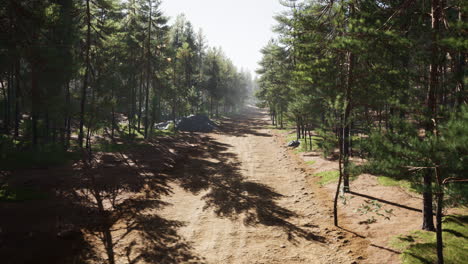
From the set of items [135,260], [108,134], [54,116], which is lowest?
[135,260]

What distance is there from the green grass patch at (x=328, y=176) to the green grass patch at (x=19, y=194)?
1444 centimetres

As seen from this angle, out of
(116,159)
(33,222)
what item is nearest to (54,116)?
(116,159)

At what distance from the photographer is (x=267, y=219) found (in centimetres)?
1145

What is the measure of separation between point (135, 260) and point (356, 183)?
12.3m

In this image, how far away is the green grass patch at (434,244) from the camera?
766 cm

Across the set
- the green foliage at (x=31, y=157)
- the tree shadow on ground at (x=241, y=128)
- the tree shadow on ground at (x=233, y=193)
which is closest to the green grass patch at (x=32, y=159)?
the green foliage at (x=31, y=157)

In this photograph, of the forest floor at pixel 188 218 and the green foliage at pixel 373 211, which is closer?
the forest floor at pixel 188 218

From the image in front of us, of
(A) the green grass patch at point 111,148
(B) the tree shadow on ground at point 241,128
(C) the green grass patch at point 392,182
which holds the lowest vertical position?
(C) the green grass patch at point 392,182

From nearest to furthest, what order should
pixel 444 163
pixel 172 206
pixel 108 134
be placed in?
1. pixel 444 163
2. pixel 172 206
3. pixel 108 134

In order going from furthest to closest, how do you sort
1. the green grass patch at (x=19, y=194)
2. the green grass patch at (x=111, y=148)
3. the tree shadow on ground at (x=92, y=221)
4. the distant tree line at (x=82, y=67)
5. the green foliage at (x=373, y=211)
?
1. the green grass patch at (x=111, y=148)
2. the distant tree line at (x=82, y=67)
3. the green grass patch at (x=19, y=194)
4. the green foliage at (x=373, y=211)
5. the tree shadow on ground at (x=92, y=221)

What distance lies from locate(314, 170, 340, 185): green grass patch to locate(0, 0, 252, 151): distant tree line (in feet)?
52.1

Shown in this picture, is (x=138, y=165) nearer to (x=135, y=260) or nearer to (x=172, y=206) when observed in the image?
(x=172, y=206)

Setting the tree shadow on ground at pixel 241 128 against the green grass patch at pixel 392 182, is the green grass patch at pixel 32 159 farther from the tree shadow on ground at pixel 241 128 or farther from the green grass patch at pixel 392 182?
the tree shadow on ground at pixel 241 128

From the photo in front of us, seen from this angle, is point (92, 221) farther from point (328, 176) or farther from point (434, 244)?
point (328, 176)
